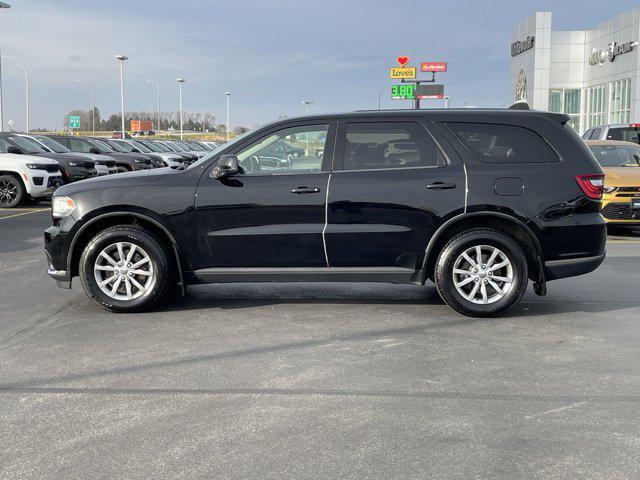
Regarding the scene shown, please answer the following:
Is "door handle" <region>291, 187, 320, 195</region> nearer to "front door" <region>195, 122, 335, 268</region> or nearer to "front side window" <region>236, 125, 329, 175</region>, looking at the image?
"front door" <region>195, 122, 335, 268</region>

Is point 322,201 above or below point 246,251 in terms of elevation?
above

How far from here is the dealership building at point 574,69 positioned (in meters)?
41.7

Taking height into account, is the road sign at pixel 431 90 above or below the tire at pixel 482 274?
above

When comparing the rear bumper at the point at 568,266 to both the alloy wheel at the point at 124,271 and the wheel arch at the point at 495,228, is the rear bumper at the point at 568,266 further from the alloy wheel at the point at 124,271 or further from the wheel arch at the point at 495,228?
the alloy wheel at the point at 124,271

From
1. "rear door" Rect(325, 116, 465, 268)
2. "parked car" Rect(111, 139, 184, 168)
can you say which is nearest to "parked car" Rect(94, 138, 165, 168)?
"parked car" Rect(111, 139, 184, 168)

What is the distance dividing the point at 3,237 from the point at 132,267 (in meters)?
6.47

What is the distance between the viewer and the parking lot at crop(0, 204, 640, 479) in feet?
11.3

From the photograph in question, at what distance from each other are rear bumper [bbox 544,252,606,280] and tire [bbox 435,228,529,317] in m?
0.24

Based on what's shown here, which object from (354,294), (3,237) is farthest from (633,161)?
(3,237)

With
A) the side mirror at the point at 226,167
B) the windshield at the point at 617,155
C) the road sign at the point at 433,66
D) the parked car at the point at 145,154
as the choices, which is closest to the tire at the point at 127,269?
the side mirror at the point at 226,167

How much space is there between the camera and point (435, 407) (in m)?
4.12

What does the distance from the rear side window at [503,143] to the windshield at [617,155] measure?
765cm

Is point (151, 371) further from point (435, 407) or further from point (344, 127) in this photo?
point (344, 127)

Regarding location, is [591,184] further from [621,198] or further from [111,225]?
[621,198]
